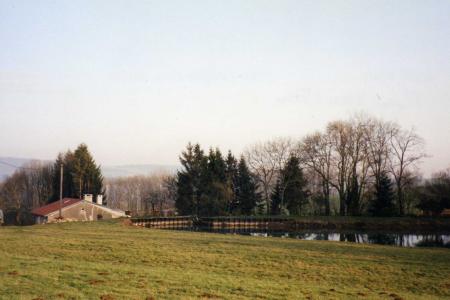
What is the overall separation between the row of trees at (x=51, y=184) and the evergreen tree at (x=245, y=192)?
26.6 meters

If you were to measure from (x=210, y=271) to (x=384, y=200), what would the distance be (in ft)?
161

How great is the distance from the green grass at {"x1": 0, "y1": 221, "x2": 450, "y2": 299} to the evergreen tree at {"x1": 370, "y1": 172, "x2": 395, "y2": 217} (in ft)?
122

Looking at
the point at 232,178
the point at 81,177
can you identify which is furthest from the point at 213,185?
the point at 81,177

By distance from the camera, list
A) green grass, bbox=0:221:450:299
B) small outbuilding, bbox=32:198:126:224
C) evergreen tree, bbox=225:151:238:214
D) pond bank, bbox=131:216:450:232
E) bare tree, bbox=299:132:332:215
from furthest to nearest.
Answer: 1. evergreen tree, bbox=225:151:238:214
2. bare tree, bbox=299:132:332:215
3. small outbuilding, bbox=32:198:126:224
4. pond bank, bbox=131:216:450:232
5. green grass, bbox=0:221:450:299

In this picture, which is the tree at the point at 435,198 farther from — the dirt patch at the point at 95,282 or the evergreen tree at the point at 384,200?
the dirt patch at the point at 95,282

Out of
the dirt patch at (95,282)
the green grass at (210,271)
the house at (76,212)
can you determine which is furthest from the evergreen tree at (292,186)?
the dirt patch at (95,282)

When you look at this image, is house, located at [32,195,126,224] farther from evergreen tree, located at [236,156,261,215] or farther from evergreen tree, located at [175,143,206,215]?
evergreen tree, located at [236,156,261,215]

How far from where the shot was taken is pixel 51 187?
8869 cm

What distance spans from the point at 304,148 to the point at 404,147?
47.9 feet

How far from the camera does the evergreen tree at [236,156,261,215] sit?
74062 mm

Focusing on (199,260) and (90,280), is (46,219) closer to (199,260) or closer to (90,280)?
(199,260)

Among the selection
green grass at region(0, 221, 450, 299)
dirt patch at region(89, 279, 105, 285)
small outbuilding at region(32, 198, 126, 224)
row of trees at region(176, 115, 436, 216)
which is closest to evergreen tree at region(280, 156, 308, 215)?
row of trees at region(176, 115, 436, 216)

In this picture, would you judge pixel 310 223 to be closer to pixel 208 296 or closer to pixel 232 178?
pixel 232 178

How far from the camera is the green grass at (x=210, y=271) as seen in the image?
11.5 metres
